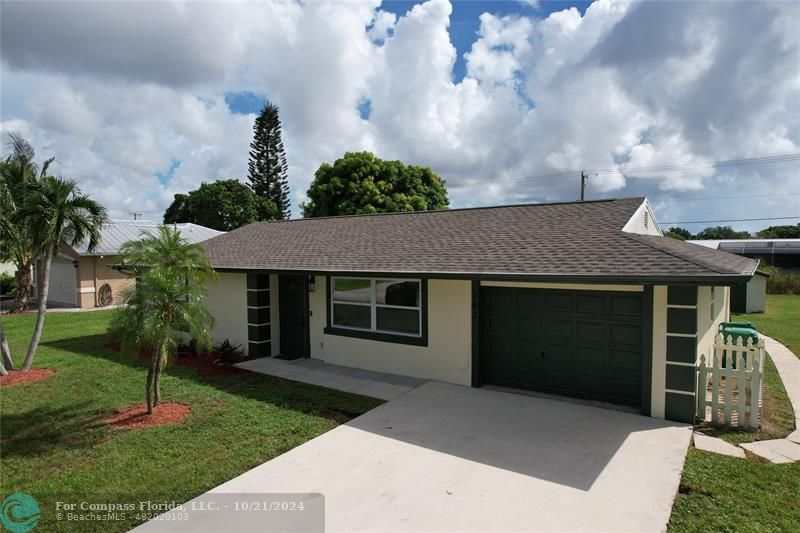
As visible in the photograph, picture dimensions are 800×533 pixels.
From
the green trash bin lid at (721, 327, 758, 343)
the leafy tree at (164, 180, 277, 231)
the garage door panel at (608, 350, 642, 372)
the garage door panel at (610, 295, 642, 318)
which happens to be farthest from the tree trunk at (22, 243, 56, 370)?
the leafy tree at (164, 180, 277, 231)

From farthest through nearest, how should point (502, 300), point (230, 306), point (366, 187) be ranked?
1. point (366, 187)
2. point (230, 306)
3. point (502, 300)

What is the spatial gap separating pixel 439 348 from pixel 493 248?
88.3 inches

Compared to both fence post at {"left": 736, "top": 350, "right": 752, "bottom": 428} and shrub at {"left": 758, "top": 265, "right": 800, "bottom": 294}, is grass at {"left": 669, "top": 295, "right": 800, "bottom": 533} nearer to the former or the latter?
fence post at {"left": 736, "top": 350, "right": 752, "bottom": 428}

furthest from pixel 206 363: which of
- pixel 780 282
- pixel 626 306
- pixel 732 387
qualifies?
pixel 780 282

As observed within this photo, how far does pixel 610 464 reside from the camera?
554 centimetres

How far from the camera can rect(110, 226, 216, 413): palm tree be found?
275 inches

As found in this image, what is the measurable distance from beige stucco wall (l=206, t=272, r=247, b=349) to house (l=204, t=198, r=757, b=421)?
1.9 inches

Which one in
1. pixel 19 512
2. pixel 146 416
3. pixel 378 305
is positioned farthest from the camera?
pixel 378 305

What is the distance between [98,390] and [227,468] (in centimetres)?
487

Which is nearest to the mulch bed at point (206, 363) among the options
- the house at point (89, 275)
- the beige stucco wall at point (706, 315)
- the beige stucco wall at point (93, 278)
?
the beige stucco wall at point (706, 315)

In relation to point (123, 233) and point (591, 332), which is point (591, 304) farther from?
point (123, 233)

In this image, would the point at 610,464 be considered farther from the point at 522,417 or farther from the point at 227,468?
the point at 227,468

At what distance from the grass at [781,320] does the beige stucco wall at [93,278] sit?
2593cm

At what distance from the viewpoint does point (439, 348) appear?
30.1 ft
